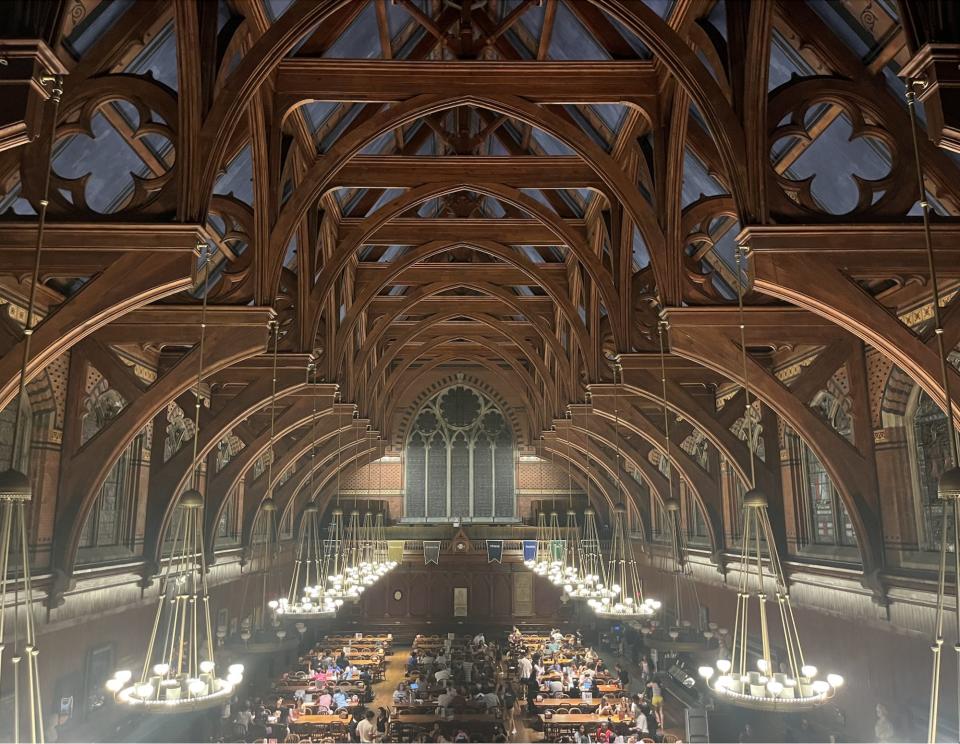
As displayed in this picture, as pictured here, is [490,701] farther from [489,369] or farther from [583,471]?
[489,369]

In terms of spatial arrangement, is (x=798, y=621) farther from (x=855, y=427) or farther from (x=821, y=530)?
(x=855, y=427)

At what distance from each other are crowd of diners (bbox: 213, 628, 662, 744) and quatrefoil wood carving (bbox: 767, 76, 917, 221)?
1058cm

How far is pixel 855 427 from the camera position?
1098cm

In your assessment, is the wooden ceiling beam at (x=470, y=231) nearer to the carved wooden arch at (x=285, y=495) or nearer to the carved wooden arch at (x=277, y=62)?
the carved wooden arch at (x=285, y=495)

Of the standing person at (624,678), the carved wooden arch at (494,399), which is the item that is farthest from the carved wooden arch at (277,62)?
the carved wooden arch at (494,399)

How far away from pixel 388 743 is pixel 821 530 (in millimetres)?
8930

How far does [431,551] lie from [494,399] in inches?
260

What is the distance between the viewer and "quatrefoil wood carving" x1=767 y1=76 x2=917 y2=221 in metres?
6.27

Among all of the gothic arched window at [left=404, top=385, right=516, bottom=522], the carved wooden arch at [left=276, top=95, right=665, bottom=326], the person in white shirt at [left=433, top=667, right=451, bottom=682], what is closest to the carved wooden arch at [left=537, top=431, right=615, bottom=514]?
the gothic arched window at [left=404, top=385, right=516, bottom=522]

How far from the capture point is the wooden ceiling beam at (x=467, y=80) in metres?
9.82

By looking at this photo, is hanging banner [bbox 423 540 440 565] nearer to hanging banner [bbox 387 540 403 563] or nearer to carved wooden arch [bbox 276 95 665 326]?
hanging banner [bbox 387 540 403 563]

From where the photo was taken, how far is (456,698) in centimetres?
1705

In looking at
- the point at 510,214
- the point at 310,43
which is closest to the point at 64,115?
the point at 310,43

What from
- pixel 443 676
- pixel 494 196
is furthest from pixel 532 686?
pixel 494 196
